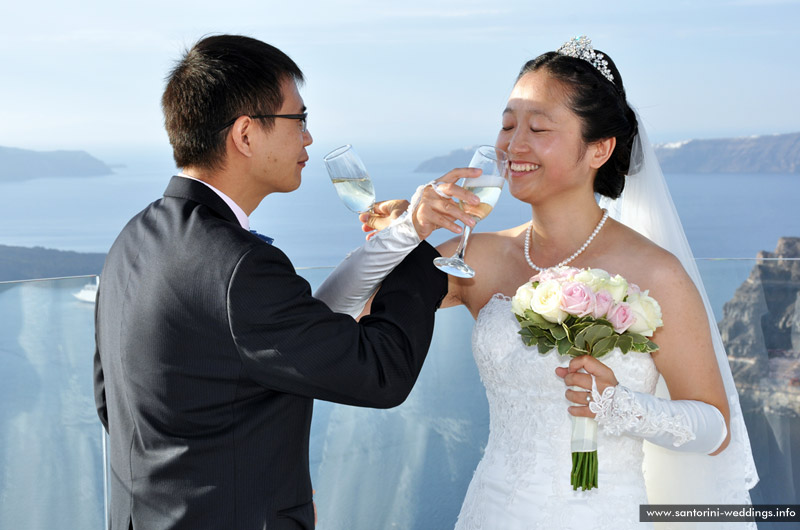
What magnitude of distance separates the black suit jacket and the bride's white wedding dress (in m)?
0.63

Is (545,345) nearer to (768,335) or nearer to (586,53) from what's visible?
(586,53)

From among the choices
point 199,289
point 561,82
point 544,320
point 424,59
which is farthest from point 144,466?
point 424,59

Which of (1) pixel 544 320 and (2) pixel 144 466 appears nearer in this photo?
(2) pixel 144 466

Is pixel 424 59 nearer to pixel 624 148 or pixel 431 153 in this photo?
pixel 431 153

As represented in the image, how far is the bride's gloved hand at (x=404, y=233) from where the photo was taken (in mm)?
1788

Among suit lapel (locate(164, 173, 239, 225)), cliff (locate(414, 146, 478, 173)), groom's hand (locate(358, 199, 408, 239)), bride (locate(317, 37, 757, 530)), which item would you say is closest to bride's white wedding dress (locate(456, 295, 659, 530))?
bride (locate(317, 37, 757, 530))

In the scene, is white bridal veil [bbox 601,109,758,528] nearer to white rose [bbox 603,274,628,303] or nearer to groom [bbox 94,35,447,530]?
white rose [bbox 603,274,628,303]

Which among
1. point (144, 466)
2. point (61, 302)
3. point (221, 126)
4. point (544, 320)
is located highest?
point (221, 126)

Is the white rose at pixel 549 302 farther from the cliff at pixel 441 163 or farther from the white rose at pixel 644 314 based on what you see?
the cliff at pixel 441 163

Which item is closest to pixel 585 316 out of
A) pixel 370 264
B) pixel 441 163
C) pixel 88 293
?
pixel 370 264

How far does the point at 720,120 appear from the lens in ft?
42.0

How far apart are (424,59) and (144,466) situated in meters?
8.41

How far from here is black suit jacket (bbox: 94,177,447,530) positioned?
1553mm

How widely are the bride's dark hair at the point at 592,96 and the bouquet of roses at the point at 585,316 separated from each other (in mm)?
554
